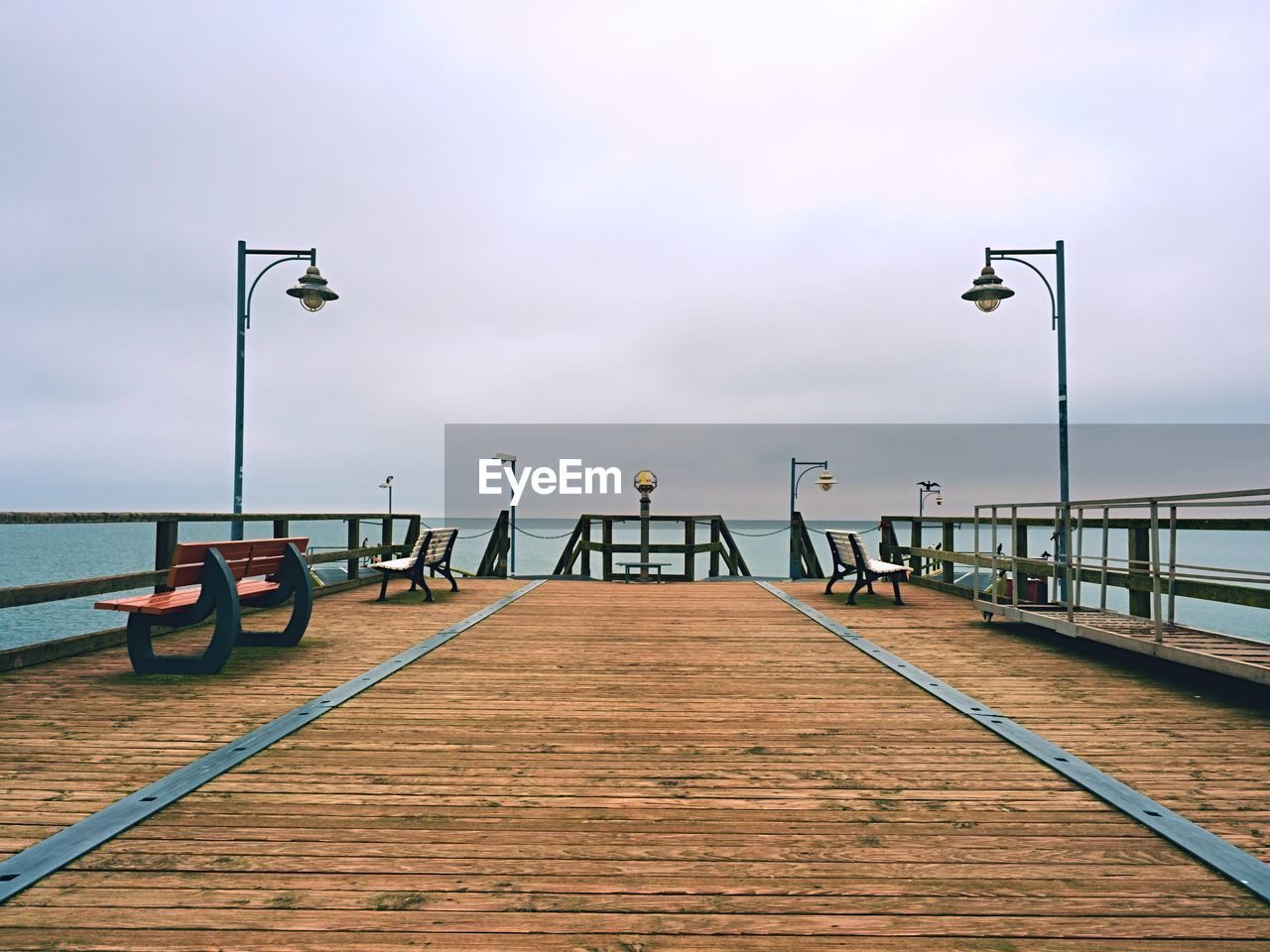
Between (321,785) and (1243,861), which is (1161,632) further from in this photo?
(321,785)

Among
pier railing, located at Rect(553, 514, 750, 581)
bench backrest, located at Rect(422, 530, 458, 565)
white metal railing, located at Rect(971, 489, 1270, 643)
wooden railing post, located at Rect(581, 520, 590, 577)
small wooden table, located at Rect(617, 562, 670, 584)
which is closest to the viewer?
white metal railing, located at Rect(971, 489, 1270, 643)

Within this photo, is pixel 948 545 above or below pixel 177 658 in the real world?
above

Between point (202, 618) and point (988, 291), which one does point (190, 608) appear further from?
point (988, 291)

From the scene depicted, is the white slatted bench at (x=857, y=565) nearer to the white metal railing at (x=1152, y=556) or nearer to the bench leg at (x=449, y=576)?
the white metal railing at (x=1152, y=556)

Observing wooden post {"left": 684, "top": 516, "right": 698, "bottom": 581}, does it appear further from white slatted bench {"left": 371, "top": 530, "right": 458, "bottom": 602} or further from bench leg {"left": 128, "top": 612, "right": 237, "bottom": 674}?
bench leg {"left": 128, "top": 612, "right": 237, "bottom": 674}

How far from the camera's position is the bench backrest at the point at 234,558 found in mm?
A: 5141

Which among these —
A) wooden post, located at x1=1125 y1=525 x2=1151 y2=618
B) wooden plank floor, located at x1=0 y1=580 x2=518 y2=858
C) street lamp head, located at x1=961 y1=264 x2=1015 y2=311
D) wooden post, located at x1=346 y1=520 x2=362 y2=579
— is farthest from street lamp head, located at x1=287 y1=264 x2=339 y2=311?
wooden post, located at x1=1125 y1=525 x2=1151 y2=618

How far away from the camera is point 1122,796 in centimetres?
296

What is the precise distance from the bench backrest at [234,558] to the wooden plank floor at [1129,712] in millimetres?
5463

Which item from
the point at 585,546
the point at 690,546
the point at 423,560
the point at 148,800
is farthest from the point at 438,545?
the point at 148,800

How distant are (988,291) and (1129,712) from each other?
781 centimetres

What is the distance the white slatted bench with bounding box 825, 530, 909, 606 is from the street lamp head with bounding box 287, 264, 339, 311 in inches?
322

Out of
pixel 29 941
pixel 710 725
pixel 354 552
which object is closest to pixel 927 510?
pixel 354 552

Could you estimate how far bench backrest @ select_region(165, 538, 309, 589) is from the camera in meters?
5.14
